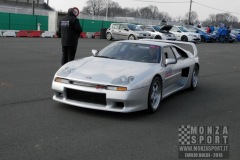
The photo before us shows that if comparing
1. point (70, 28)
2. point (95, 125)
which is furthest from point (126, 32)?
point (95, 125)

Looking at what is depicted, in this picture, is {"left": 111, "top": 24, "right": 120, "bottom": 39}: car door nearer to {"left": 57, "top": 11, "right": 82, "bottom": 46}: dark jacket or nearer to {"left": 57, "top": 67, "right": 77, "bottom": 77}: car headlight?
{"left": 57, "top": 11, "right": 82, "bottom": 46}: dark jacket

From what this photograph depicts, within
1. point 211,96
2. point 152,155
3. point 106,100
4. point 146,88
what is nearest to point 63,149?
point 152,155

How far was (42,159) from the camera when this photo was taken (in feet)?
12.5

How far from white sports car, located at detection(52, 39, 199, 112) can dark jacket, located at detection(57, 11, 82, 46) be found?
1768 mm

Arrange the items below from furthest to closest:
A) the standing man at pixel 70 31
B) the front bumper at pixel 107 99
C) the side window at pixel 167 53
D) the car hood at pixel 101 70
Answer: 1. the standing man at pixel 70 31
2. the side window at pixel 167 53
3. the car hood at pixel 101 70
4. the front bumper at pixel 107 99

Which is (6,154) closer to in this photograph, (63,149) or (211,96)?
(63,149)

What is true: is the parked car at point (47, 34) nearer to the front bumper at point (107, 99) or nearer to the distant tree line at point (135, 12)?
the front bumper at point (107, 99)

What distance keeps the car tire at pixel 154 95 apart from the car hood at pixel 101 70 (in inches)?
11.1

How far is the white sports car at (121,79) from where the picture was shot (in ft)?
18.2

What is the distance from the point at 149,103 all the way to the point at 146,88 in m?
0.28

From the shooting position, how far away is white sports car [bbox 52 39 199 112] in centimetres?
555

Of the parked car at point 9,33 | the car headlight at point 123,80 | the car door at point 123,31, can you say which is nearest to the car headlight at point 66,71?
the car headlight at point 123,80
